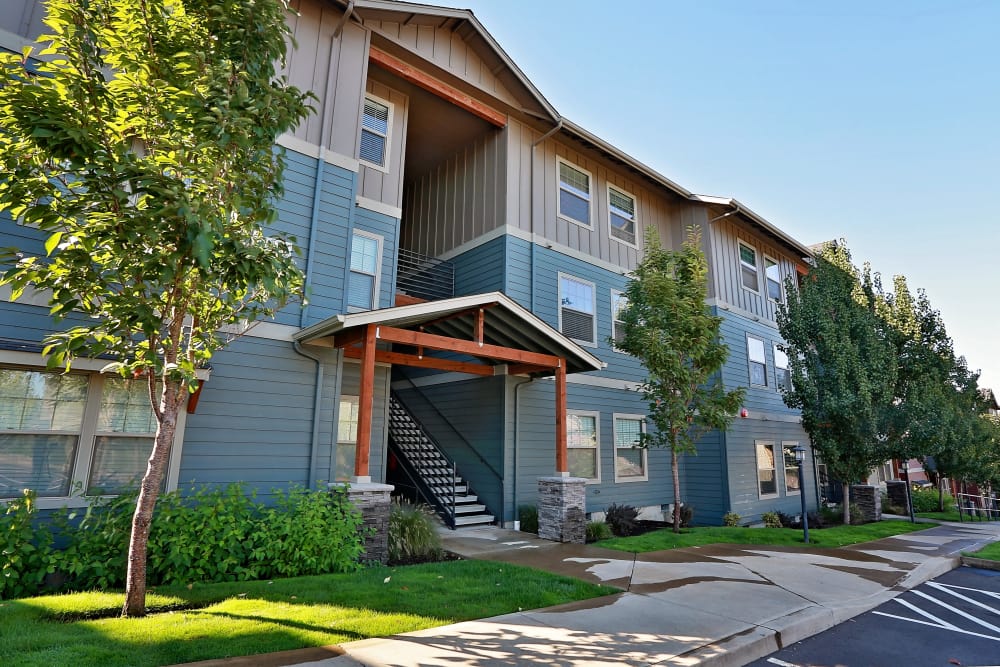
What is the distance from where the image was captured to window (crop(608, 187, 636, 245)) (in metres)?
14.5

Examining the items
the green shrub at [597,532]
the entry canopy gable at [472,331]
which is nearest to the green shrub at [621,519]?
the green shrub at [597,532]

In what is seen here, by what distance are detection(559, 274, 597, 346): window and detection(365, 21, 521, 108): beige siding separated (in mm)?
4652

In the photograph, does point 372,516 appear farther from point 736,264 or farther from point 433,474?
point 736,264

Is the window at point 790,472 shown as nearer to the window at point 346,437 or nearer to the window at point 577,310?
the window at point 577,310

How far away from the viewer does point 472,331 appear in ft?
35.3

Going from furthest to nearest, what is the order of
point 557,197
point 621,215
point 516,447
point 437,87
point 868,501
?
point 868,501, point 621,215, point 557,197, point 437,87, point 516,447

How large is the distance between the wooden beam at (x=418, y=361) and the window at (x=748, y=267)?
10.4 m

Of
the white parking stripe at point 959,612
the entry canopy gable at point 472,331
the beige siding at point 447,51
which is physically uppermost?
the beige siding at point 447,51

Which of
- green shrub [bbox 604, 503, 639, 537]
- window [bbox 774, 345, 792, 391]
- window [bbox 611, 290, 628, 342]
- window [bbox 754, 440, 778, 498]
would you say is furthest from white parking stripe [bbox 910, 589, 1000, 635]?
window [bbox 774, 345, 792, 391]

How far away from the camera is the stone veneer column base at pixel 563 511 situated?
31.3ft

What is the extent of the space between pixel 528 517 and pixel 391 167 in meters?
7.85

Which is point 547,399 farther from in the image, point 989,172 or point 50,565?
point 989,172

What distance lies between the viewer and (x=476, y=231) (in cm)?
1295

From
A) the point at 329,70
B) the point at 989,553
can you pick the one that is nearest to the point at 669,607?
the point at 989,553
